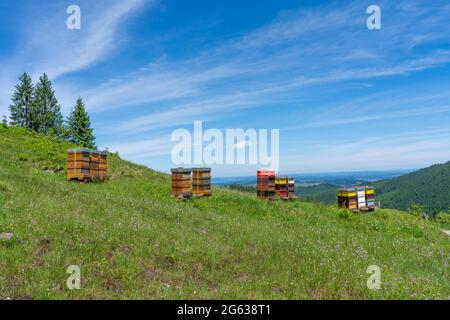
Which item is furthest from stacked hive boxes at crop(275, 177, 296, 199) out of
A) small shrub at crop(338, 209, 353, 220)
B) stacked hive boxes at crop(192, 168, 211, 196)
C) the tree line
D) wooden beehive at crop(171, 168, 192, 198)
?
the tree line

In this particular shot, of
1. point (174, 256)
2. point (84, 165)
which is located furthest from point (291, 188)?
point (174, 256)

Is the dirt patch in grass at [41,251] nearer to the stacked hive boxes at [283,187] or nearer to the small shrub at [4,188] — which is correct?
the small shrub at [4,188]

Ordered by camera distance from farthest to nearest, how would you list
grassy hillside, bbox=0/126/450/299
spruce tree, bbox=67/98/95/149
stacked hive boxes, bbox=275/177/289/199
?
spruce tree, bbox=67/98/95/149 < stacked hive boxes, bbox=275/177/289/199 < grassy hillside, bbox=0/126/450/299

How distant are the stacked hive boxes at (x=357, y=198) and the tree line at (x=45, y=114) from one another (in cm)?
5933

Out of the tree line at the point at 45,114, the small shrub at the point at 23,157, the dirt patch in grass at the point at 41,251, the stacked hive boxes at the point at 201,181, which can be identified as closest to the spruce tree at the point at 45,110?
the tree line at the point at 45,114

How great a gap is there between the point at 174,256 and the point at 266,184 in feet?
53.6

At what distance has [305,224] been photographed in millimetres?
18969

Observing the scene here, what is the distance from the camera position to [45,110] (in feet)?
285

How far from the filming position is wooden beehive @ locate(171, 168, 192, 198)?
21.4m

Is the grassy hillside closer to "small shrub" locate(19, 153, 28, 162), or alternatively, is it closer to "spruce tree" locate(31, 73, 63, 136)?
"small shrub" locate(19, 153, 28, 162)

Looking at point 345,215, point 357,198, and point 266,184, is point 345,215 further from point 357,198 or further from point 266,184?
point 266,184

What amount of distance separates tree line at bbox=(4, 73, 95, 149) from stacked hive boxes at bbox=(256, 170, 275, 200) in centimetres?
5566

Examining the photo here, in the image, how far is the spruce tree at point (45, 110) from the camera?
83.7 meters
